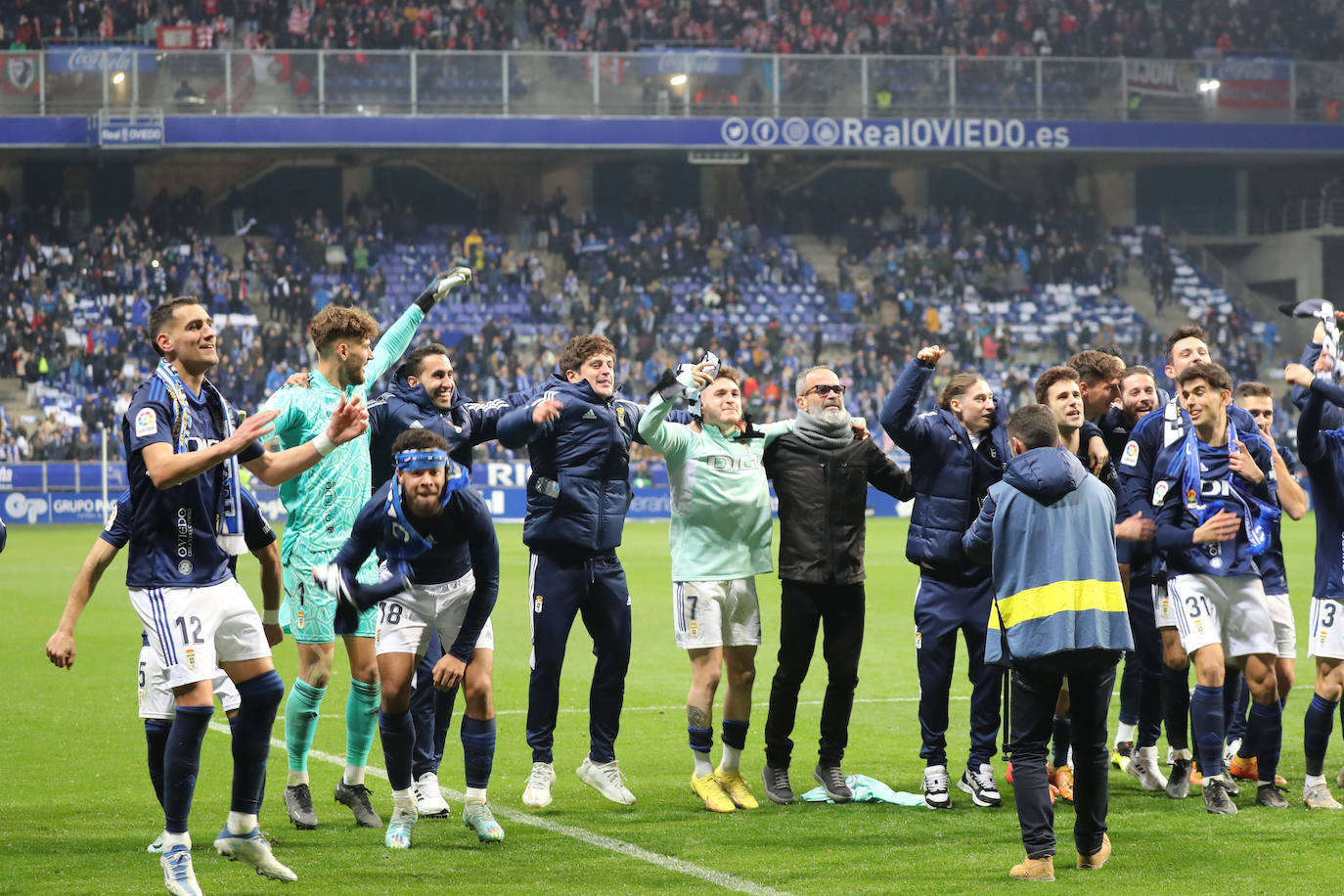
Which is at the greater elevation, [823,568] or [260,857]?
[823,568]

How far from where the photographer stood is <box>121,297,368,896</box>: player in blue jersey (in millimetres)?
6375

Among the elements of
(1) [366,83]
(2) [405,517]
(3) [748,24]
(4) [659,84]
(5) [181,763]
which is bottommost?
(5) [181,763]

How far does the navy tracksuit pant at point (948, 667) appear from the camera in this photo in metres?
8.20

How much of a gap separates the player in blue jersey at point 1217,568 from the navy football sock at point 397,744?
3.89 m

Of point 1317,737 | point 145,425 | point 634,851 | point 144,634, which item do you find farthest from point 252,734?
point 1317,737

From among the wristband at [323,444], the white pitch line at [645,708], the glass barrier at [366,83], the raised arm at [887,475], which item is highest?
the glass barrier at [366,83]

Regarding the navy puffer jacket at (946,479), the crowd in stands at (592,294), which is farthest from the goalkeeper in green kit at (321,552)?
the crowd in stands at (592,294)

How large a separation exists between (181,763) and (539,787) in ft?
7.64

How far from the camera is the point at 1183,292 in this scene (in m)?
43.9

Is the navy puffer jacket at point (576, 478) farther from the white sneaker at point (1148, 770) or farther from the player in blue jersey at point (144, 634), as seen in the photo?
the white sneaker at point (1148, 770)

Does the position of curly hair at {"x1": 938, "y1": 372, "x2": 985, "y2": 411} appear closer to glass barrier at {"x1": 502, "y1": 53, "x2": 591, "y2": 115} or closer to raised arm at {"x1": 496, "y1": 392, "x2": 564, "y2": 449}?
raised arm at {"x1": 496, "y1": 392, "x2": 564, "y2": 449}

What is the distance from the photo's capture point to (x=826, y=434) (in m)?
8.48

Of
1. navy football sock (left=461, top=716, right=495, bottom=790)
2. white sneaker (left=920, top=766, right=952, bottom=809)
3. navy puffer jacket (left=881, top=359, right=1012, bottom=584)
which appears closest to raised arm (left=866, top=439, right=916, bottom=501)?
navy puffer jacket (left=881, top=359, right=1012, bottom=584)

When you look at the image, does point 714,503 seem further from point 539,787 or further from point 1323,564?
point 1323,564
